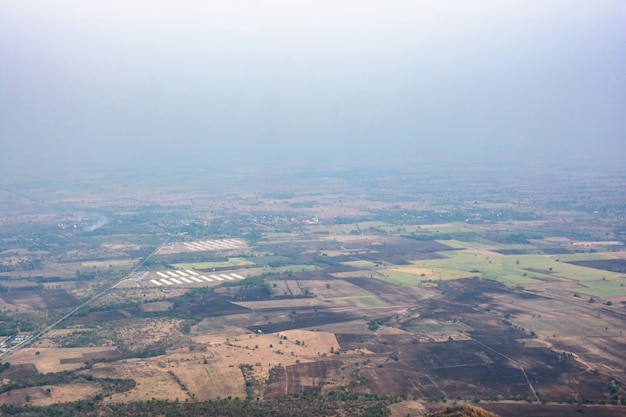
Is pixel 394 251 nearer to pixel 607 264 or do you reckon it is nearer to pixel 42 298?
pixel 607 264

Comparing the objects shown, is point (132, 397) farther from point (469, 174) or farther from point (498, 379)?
point (469, 174)

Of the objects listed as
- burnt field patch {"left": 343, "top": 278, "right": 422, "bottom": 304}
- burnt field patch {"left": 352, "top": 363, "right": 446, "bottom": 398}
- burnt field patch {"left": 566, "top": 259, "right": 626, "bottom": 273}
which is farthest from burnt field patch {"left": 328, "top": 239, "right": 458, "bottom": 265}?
burnt field patch {"left": 352, "top": 363, "right": 446, "bottom": 398}

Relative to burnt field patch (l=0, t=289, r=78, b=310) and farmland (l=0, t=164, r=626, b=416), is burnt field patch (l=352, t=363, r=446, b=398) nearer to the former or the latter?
farmland (l=0, t=164, r=626, b=416)

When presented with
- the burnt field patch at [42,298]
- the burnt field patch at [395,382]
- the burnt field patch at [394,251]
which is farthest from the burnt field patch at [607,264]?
the burnt field patch at [42,298]

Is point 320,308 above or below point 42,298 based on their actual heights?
above

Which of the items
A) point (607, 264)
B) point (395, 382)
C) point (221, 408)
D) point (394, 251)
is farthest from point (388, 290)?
point (221, 408)

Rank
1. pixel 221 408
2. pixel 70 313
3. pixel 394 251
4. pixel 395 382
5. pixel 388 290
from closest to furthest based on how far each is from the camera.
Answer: pixel 221 408, pixel 395 382, pixel 70 313, pixel 388 290, pixel 394 251
